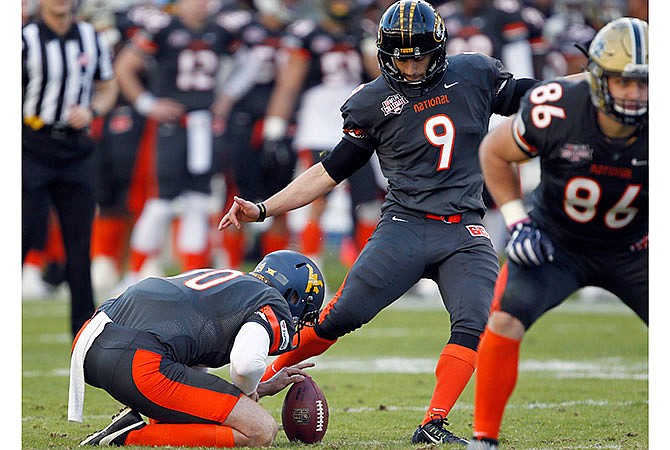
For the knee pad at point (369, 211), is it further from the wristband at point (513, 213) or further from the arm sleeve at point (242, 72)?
the wristband at point (513, 213)

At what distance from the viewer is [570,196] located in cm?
377

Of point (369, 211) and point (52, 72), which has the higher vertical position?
point (52, 72)

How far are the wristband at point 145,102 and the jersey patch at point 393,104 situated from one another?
5.19 m

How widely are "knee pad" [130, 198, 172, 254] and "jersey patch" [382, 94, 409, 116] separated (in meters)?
5.03

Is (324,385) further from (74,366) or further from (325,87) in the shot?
(325,87)

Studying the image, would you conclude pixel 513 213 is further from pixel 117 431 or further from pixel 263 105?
pixel 263 105

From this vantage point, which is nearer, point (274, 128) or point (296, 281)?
point (296, 281)

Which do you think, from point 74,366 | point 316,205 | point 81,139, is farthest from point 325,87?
point 74,366

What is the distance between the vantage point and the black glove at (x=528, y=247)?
3.66m

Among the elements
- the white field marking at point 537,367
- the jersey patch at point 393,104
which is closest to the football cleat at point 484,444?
the jersey patch at point 393,104

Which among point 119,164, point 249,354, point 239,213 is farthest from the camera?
point 119,164

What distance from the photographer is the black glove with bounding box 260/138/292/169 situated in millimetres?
10000

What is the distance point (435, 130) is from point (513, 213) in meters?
1.00

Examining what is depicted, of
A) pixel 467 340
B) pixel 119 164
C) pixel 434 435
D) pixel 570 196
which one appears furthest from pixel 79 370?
pixel 119 164
